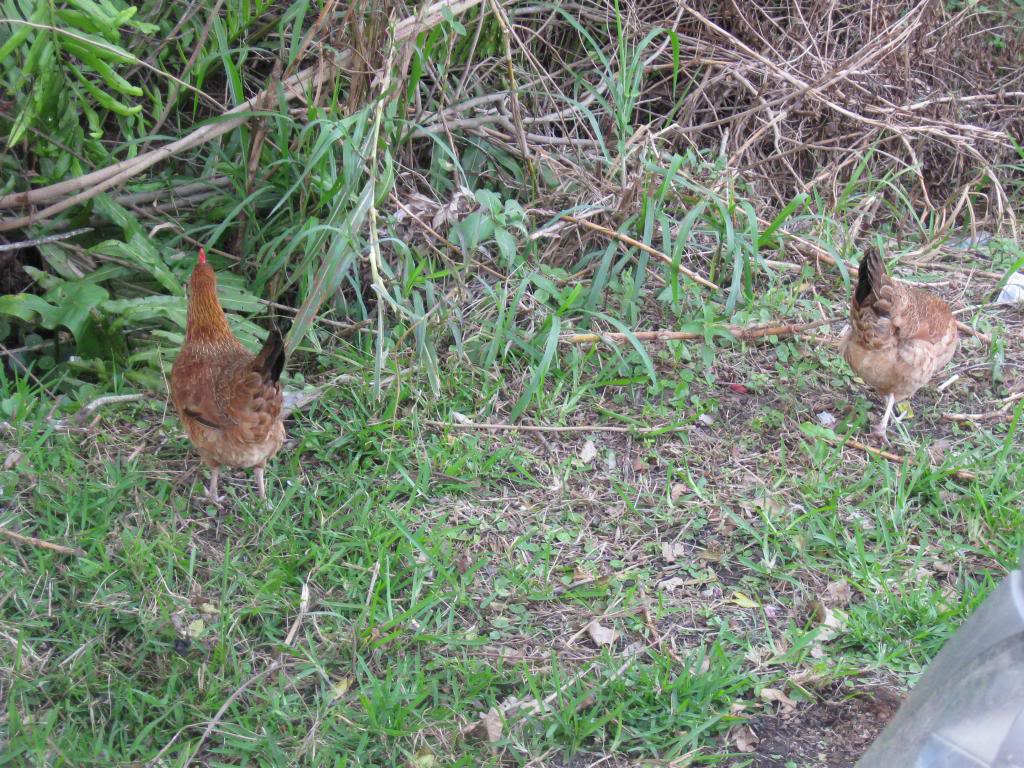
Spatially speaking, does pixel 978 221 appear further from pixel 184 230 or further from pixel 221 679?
pixel 221 679

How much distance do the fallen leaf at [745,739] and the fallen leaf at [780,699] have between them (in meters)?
0.13

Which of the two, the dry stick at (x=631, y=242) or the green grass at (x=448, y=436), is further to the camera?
the dry stick at (x=631, y=242)

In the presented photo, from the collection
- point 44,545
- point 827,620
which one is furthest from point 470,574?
point 44,545

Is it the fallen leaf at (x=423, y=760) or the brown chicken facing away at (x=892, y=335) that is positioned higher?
the brown chicken facing away at (x=892, y=335)

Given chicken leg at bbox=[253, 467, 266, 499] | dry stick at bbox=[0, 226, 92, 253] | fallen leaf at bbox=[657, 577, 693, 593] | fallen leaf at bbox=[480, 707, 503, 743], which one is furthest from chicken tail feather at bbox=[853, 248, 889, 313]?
dry stick at bbox=[0, 226, 92, 253]

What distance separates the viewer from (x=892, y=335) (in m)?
3.94

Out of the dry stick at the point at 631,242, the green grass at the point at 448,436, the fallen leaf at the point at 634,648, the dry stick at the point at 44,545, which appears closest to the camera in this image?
the green grass at the point at 448,436

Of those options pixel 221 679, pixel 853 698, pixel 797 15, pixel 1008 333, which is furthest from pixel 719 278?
pixel 221 679

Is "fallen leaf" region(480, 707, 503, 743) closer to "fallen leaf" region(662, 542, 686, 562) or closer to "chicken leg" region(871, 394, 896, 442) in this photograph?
"fallen leaf" region(662, 542, 686, 562)

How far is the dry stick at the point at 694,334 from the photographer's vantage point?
4.35 metres

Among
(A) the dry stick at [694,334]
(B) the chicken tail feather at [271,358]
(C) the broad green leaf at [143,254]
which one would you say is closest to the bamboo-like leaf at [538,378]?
(A) the dry stick at [694,334]

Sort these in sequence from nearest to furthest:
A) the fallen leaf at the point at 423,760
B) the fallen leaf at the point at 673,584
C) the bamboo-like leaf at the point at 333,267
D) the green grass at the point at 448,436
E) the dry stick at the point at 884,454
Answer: the fallen leaf at the point at 423,760, the green grass at the point at 448,436, the fallen leaf at the point at 673,584, the bamboo-like leaf at the point at 333,267, the dry stick at the point at 884,454

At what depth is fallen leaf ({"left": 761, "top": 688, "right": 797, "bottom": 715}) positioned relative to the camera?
2900 mm

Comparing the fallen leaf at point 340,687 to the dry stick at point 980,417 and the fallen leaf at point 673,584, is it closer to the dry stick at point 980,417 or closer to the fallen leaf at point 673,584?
the fallen leaf at point 673,584
